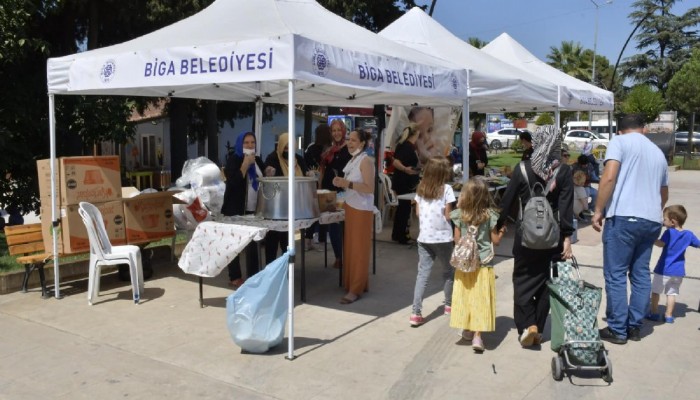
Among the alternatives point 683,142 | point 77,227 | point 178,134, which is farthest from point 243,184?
point 683,142

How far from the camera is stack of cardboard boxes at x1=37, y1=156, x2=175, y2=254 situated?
6.57 metres

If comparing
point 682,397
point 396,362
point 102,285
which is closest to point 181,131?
point 102,285

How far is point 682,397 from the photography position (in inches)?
162

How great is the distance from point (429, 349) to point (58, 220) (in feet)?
13.5

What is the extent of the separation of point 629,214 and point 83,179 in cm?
534

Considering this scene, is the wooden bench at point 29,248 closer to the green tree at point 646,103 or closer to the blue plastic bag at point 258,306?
the blue plastic bag at point 258,306

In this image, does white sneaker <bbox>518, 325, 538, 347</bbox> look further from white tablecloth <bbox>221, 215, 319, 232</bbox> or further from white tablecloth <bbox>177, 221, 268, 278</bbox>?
white tablecloth <bbox>177, 221, 268, 278</bbox>

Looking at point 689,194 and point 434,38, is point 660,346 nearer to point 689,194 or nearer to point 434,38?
point 434,38

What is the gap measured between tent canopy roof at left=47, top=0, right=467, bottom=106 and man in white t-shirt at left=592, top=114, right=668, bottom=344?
1976mm

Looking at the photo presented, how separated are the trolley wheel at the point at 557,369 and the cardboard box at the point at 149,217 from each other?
479cm

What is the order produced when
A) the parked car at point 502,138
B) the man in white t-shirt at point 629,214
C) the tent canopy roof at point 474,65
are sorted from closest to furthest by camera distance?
the man in white t-shirt at point 629,214, the tent canopy roof at point 474,65, the parked car at point 502,138

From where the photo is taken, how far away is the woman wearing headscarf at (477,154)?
1168 centimetres

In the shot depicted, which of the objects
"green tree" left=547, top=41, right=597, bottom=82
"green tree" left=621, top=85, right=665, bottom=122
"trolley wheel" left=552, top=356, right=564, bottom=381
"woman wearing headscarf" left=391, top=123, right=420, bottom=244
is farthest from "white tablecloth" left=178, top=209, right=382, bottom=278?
"green tree" left=547, top=41, right=597, bottom=82

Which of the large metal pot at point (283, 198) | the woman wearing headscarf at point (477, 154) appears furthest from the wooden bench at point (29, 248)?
the woman wearing headscarf at point (477, 154)
